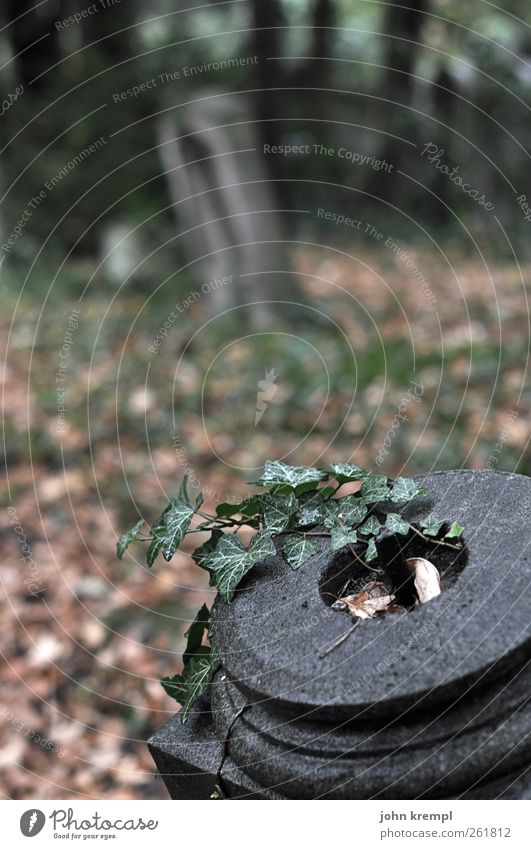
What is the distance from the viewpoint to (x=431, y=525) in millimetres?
1703

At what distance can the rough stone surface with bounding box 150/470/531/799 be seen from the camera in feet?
4.54

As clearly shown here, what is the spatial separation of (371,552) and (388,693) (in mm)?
366

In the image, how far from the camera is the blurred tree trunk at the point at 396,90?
1040 centimetres

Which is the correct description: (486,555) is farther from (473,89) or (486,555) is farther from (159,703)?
(473,89)

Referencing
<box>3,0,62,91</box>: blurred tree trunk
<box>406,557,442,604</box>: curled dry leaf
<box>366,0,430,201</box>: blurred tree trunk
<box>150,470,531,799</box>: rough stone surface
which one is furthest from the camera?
<box>3,0,62,91</box>: blurred tree trunk

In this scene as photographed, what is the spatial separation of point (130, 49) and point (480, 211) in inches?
212

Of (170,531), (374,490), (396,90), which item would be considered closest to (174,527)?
(170,531)

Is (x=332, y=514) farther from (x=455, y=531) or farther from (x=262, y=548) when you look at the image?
(x=455, y=531)

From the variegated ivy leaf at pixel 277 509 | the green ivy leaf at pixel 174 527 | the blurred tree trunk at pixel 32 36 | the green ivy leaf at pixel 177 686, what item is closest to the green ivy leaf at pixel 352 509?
the variegated ivy leaf at pixel 277 509

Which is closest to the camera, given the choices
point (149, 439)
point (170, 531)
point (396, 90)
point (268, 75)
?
point (170, 531)

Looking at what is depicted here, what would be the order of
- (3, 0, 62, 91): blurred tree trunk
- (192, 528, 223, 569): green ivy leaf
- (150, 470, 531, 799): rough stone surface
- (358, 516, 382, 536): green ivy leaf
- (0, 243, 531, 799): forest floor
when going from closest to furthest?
(150, 470, 531, 799): rough stone surface, (358, 516, 382, 536): green ivy leaf, (192, 528, 223, 569): green ivy leaf, (0, 243, 531, 799): forest floor, (3, 0, 62, 91): blurred tree trunk

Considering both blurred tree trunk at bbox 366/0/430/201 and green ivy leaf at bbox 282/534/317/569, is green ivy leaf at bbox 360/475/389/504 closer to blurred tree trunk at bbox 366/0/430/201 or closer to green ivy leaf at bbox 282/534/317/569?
green ivy leaf at bbox 282/534/317/569

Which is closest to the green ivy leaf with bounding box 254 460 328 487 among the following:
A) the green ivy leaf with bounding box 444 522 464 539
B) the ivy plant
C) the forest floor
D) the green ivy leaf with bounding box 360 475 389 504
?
the ivy plant

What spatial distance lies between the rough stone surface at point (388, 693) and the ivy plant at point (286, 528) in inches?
3.2
